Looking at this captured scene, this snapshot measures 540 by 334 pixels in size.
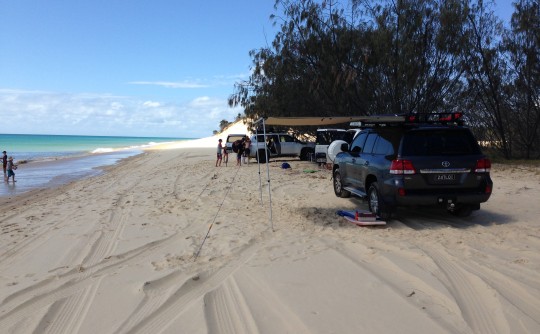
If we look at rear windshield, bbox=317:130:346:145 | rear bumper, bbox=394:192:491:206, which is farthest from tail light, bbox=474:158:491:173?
rear windshield, bbox=317:130:346:145

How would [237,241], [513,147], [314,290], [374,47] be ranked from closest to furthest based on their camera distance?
1. [314,290]
2. [237,241]
3. [374,47]
4. [513,147]

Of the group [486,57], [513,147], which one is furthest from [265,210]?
[513,147]

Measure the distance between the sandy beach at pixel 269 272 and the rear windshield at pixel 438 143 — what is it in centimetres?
126

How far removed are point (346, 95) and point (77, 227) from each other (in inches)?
706

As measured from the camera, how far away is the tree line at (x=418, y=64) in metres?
20.5

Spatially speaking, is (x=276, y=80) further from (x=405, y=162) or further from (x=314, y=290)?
(x=314, y=290)

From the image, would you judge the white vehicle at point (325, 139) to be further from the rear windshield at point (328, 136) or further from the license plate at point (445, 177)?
the license plate at point (445, 177)

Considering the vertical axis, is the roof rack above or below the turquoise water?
above

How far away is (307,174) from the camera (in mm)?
17609

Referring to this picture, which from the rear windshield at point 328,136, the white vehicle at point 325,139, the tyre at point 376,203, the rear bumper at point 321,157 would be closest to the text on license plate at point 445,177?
the tyre at point 376,203

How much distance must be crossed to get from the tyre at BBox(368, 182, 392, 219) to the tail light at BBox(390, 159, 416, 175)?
0.67 metres

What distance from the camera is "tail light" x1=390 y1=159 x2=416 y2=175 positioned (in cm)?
750

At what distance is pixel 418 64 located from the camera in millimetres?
20875

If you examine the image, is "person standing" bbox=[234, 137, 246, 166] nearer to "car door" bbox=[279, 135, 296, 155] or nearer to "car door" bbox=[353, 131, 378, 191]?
"car door" bbox=[279, 135, 296, 155]
